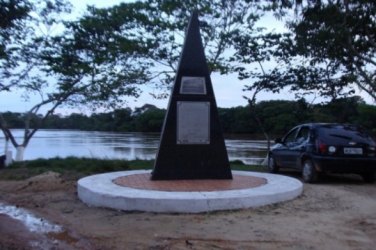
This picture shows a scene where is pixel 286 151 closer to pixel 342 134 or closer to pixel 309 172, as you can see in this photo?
pixel 309 172

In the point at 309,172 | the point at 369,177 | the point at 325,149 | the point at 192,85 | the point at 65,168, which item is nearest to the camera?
the point at 192,85

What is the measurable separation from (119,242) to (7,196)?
14.6 feet

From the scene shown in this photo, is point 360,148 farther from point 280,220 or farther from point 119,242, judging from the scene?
point 119,242

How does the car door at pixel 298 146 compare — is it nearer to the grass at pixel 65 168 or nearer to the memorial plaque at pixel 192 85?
the grass at pixel 65 168

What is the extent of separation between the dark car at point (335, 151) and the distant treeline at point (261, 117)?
205 inches

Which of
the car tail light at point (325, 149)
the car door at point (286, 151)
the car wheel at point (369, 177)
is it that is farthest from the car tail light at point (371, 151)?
the car door at point (286, 151)

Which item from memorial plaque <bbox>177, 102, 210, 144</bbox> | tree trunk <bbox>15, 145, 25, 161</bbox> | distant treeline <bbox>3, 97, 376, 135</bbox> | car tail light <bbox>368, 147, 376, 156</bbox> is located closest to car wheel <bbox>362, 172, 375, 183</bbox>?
car tail light <bbox>368, 147, 376, 156</bbox>

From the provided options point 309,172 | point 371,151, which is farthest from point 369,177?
point 309,172

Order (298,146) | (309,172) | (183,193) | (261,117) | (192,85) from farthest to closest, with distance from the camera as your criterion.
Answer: (261,117), (298,146), (309,172), (192,85), (183,193)

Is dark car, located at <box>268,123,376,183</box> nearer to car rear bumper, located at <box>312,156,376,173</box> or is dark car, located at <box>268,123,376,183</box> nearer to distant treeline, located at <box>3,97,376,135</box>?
car rear bumper, located at <box>312,156,376,173</box>

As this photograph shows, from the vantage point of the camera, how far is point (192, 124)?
10000 millimetres

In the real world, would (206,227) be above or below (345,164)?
below

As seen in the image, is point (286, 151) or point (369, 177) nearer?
point (369, 177)

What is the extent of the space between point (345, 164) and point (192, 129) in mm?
3494
